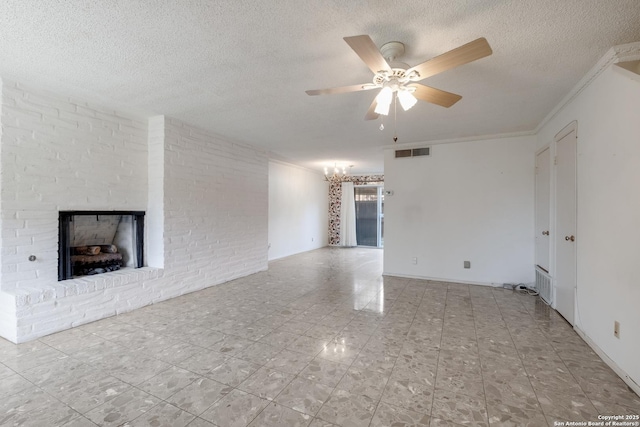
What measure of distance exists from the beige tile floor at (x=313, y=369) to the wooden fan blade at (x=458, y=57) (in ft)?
6.83

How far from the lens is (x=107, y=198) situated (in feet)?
10.9

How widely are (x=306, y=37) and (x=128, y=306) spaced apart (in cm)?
343

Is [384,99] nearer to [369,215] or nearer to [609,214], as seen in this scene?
[609,214]

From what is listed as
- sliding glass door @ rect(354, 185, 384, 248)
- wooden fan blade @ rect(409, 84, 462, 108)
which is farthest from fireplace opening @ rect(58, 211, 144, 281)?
sliding glass door @ rect(354, 185, 384, 248)

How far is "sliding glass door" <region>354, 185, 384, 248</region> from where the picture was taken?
902 cm

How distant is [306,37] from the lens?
1917mm

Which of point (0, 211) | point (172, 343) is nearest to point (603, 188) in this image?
point (172, 343)

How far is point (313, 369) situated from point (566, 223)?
305 centimetres

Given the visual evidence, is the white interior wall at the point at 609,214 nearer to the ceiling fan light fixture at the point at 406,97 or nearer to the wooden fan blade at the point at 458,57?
the wooden fan blade at the point at 458,57

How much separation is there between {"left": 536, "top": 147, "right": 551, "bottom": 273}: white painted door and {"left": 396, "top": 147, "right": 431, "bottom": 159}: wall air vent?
5.05ft

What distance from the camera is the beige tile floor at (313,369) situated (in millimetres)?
1647

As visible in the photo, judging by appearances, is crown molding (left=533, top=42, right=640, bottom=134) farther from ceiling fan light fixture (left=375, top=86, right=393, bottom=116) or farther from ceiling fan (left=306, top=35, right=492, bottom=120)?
ceiling fan light fixture (left=375, top=86, right=393, bottom=116)

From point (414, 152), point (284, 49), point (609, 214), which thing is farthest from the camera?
point (414, 152)

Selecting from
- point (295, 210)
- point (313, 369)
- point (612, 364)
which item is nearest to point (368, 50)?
point (313, 369)
